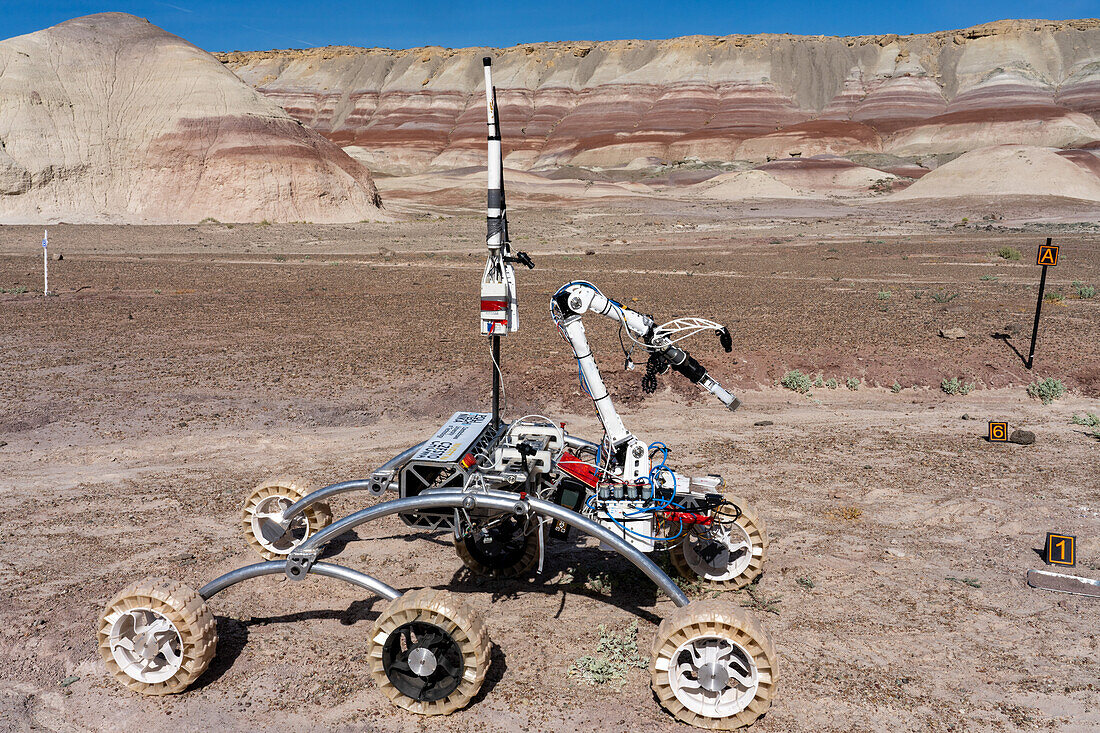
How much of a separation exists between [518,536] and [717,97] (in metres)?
121

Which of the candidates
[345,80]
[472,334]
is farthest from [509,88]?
[472,334]

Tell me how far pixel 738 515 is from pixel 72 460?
790 cm

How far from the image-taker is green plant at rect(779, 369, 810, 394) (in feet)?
42.0

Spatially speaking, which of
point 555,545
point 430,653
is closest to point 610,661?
point 430,653

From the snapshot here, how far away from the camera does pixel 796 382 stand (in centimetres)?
1287

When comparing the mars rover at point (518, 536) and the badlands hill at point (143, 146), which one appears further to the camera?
the badlands hill at point (143, 146)

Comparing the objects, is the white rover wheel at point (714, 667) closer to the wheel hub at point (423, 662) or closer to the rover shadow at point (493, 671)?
the rover shadow at point (493, 671)

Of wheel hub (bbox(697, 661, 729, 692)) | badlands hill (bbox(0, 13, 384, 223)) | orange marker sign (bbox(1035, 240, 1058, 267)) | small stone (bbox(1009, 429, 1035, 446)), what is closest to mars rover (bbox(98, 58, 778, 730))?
wheel hub (bbox(697, 661, 729, 692))

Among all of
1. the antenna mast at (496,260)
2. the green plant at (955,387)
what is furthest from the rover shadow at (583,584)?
the green plant at (955,387)

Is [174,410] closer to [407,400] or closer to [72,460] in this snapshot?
[72,460]

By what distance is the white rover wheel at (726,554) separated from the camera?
6039 millimetres

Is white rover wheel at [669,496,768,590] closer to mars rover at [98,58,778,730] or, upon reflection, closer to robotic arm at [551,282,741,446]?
mars rover at [98,58,778,730]

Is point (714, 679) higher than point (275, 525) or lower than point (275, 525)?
lower

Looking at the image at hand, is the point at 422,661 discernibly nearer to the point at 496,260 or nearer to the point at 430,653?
the point at 430,653
